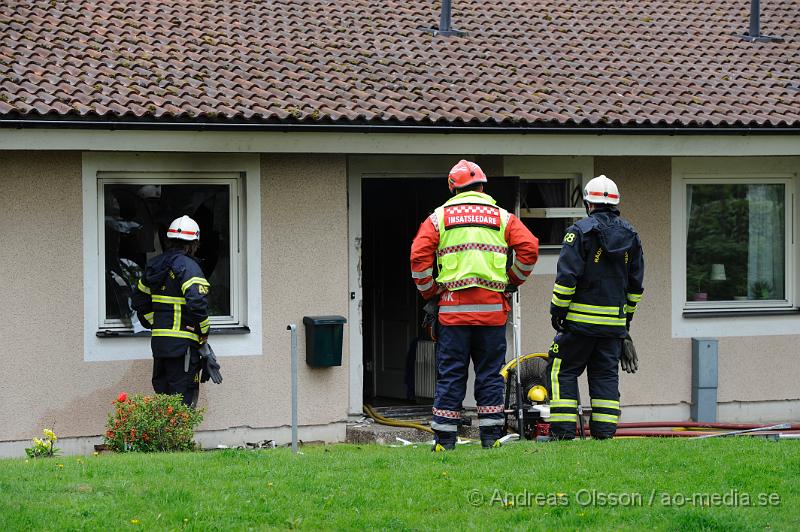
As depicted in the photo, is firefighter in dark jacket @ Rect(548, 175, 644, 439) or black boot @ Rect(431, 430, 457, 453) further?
firefighter in dark jacket @ Rect(548, 175, 644, 439)

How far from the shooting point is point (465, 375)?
8977mm

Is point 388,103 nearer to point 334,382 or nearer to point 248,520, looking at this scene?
point 334,382

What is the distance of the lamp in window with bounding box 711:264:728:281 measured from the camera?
13281 millimetres

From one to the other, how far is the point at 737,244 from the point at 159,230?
625 cm

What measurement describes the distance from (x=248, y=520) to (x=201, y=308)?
3.97 meters

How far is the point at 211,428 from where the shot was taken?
11.1m

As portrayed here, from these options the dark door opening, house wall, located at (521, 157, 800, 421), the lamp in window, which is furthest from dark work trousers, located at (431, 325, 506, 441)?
the lamp in window

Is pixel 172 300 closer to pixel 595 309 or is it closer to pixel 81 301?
pixel 81 301

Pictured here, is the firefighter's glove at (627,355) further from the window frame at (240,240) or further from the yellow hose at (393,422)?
the window frame at (240,240)

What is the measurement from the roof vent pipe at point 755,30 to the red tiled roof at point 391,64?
0.14 meters

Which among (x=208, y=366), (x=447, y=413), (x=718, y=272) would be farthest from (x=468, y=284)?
(x=718, y=272)

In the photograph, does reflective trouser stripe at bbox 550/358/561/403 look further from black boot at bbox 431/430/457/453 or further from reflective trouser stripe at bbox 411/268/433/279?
reflective trouser stripe at bbox 411/268/433/279

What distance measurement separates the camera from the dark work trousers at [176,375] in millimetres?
10367

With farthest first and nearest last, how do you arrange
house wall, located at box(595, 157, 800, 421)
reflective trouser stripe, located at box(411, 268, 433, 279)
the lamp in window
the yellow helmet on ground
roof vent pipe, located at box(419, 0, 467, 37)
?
roof vent pipe, located at box(419, 0, 467, 37) → the lamp in window → house wall, located at box(595, 157, 800, 421) → the yellow helmet on ground → reflective trouser stripe, located at box(411, 268, 433, 279)
